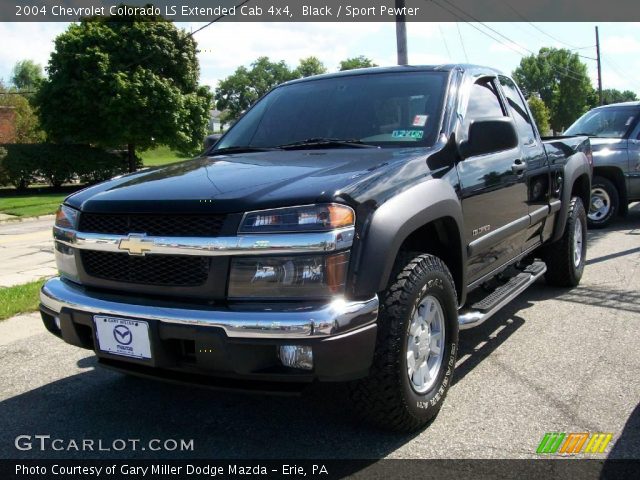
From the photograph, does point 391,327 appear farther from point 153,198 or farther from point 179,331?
point 153,198

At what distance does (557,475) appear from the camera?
258 cm

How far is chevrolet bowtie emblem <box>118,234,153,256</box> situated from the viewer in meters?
2.66

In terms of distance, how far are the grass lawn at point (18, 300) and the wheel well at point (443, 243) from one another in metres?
3.76

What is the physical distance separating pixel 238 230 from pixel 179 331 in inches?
19.4

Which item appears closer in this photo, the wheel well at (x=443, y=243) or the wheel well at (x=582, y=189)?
the wheel well at (x=443, y=243)

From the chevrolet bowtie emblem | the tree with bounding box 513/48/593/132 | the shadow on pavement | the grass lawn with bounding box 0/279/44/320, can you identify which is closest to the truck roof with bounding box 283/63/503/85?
the chevrolet bowtie emblem

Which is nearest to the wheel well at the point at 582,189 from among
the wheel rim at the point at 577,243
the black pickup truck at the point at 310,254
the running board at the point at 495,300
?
the wheel rim at the point at 577,243

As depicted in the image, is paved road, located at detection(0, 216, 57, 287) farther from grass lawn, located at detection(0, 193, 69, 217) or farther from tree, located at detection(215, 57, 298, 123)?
tree, located at detection(215, 57, 298, 123)

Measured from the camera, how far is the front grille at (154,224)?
255 cm

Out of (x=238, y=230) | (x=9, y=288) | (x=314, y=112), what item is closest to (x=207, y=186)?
(x=238, y=230)

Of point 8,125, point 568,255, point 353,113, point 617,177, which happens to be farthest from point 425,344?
point 8,125

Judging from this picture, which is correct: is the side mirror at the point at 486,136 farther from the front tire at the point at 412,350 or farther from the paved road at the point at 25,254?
the paved road at the point at 25,254

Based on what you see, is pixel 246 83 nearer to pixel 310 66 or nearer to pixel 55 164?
pixel 310 66

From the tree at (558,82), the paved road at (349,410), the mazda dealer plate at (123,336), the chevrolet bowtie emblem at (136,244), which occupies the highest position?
the tree at (558,82)
